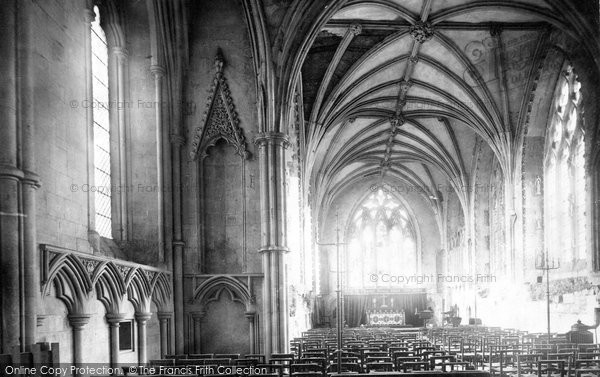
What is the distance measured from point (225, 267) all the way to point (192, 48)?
18.9 feet

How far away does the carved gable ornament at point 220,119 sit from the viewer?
16828mm

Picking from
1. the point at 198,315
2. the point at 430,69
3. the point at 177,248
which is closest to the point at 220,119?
the point at 177,248

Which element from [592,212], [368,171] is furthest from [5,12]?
[368,171]

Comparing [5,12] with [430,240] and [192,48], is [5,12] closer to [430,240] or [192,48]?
[192,48]

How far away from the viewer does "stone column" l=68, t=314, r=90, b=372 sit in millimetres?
10578

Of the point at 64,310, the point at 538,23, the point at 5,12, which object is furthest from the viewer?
the point at 538,23

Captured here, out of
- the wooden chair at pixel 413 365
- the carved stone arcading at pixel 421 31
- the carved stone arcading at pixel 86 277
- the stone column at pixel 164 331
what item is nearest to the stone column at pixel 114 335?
the carved stone arcading at pixel 86 277

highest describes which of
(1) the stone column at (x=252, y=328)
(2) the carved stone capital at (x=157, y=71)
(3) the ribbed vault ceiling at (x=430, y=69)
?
(3) the ribbed vault ceiling at (x=430, y=69)

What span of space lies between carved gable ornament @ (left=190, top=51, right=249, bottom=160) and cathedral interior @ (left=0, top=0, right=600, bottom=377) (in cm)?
6

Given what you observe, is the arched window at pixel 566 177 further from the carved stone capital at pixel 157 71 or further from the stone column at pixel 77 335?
the stone column at pixel 77 335

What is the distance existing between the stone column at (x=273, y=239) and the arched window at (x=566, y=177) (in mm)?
10334

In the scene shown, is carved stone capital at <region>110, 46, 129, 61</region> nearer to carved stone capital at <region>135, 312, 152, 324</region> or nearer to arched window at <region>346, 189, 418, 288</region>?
carved stone capital at <region>135, 312, 152, 324</region>

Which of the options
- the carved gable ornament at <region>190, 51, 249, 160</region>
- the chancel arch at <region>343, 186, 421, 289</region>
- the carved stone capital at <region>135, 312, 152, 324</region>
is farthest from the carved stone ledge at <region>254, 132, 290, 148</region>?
the chancel arch at <region>343, 186, 421, 289</region>

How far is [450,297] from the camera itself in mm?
43031
